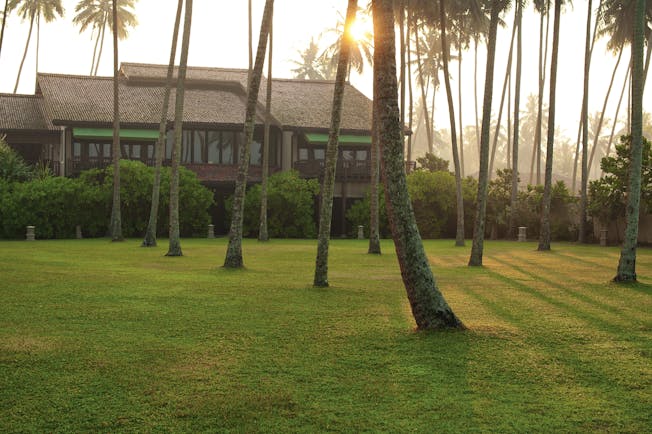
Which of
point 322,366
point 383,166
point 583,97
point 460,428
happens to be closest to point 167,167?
point 583,97

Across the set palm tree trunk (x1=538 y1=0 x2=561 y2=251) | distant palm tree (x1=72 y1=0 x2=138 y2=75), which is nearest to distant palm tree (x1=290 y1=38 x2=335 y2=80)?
distant palm tree (x1=72 y1=0 x2=138 y2=75)

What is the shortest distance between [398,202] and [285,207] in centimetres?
2796

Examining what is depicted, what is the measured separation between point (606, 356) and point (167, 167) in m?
30.0

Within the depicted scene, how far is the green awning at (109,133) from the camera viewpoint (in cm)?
3878

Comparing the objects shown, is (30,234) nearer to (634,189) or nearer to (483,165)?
(483,165)

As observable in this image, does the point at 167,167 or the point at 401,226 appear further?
the point at 167,167

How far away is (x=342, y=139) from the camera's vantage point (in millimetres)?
42719

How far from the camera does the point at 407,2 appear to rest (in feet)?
107

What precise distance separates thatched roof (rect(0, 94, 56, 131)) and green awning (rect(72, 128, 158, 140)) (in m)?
2.04

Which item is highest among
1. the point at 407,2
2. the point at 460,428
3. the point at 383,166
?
the point at 407,2

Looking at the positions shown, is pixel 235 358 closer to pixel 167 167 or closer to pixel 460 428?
pixel 460 428

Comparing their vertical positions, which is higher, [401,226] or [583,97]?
[583,97]

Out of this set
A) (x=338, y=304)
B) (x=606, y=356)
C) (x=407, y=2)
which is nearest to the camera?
(x=606, y=356)

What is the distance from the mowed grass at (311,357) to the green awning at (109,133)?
23.8m
